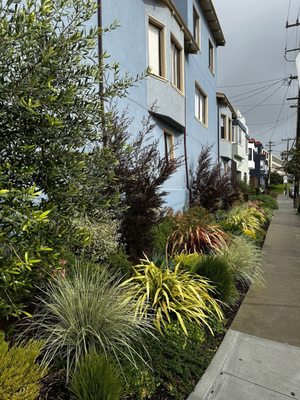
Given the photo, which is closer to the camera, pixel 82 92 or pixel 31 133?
pixel 31 133

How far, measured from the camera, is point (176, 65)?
1111cm

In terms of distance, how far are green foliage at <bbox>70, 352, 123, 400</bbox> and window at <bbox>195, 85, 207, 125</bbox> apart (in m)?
13.5

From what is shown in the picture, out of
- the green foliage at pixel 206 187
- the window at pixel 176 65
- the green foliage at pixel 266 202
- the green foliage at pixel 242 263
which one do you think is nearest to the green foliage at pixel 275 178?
the green foliage at pixel 266 202

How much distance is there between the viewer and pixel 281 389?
2.84m

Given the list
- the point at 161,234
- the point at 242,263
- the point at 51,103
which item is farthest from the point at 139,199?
the point at 51,103

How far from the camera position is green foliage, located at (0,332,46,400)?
1.88 m

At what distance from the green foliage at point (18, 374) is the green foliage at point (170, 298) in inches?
53.5

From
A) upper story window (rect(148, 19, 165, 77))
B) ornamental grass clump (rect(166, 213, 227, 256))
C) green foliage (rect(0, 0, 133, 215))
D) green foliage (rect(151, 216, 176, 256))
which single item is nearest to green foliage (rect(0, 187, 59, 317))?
green foliage (rect(0, 0, 133, 215))

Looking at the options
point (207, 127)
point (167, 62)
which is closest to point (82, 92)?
point (167, 62)

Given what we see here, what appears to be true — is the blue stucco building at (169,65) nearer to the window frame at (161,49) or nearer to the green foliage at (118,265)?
the window frame at (161,49)

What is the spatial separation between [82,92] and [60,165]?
0.63 m

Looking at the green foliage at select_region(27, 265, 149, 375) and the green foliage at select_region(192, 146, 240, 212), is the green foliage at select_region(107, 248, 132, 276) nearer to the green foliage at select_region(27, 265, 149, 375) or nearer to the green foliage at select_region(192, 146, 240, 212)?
the green foliage at select_region(27, 265, 149, 375)

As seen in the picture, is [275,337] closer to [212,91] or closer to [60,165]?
[60,165]

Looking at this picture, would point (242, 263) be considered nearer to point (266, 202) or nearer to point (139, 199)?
point (139, 199)
